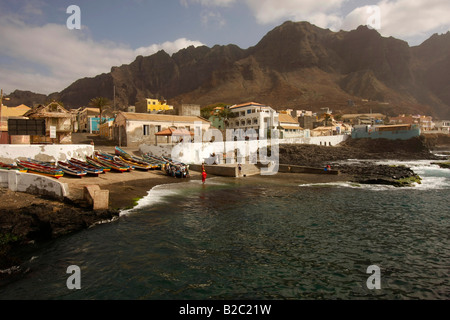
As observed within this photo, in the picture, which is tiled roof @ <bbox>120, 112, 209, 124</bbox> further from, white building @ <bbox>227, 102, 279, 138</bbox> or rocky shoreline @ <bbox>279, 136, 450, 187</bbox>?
white building @ <bbox>227, 102, 279, 138</bbox>

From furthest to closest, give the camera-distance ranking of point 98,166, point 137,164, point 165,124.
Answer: point 165,124, point 137,164, point 98,166

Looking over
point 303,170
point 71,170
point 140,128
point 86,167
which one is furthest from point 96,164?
point 303,170

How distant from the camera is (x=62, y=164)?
23531mm

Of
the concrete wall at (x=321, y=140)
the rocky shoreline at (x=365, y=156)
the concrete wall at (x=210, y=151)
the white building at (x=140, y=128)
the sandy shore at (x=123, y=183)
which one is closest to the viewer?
the sandy shore at (x=123, y=183)

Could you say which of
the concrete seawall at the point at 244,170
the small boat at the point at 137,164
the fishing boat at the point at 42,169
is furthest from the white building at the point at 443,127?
the fishing boat at the point at 42,169

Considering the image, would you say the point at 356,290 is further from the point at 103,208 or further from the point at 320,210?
the point at 103,208

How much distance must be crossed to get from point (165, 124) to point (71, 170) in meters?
23.6

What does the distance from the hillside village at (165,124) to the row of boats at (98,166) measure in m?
4.28

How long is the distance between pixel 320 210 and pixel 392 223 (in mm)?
4137

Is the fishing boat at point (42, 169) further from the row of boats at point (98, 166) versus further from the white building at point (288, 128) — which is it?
the white building at point (288, 128)

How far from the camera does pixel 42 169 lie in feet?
67.7

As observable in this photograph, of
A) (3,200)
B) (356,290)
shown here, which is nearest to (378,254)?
(356,290)

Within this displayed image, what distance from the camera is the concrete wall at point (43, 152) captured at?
2188 centimetres

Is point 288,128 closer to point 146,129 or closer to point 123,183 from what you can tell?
point 146,129
